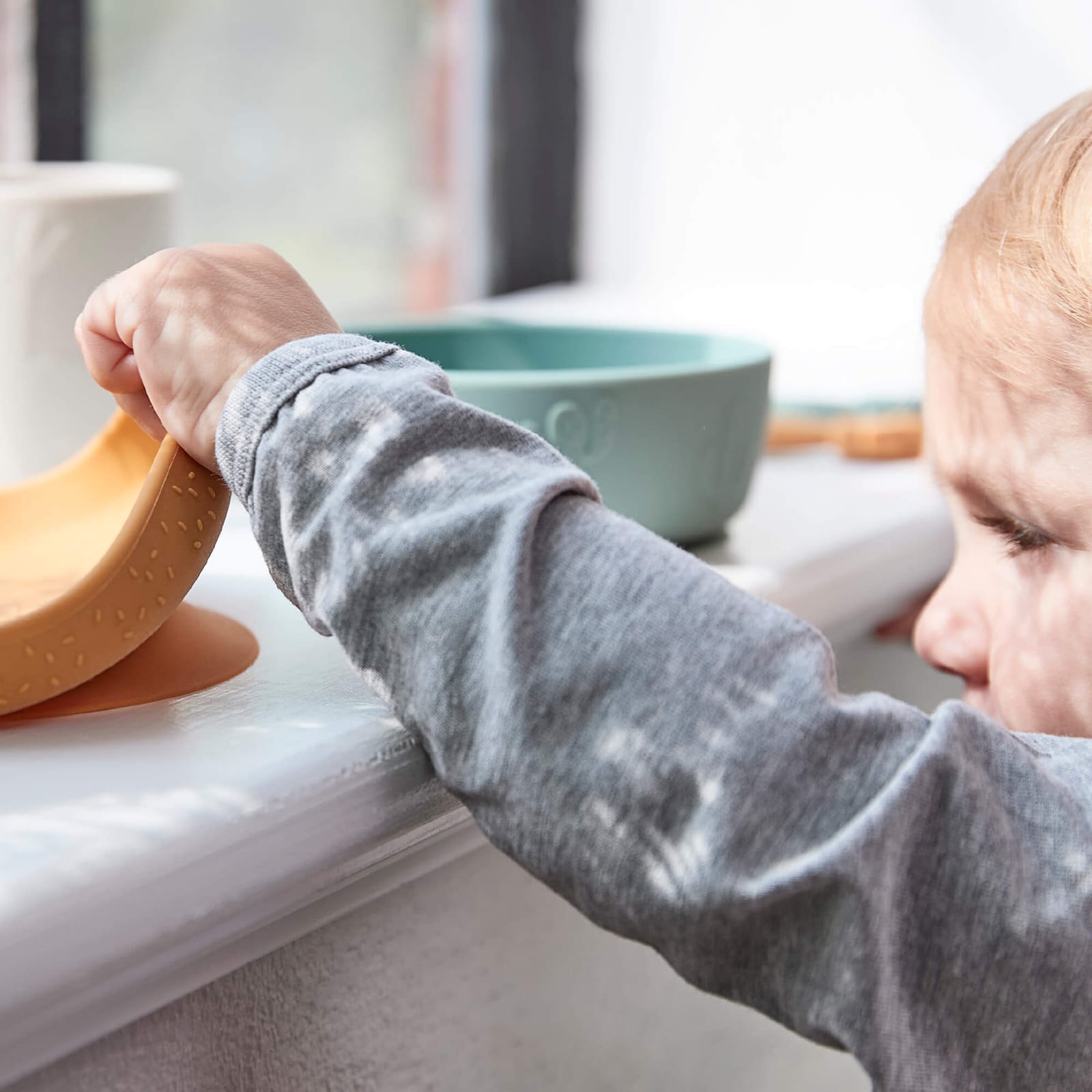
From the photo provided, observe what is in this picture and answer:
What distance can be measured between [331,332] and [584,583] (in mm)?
120

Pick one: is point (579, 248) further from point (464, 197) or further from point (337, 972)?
point (337, 972)

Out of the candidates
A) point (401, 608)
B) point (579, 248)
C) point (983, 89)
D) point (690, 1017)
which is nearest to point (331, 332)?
point (401, 608)

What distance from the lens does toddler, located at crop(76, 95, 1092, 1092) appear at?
0.34 meters

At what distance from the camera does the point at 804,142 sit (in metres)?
1.17

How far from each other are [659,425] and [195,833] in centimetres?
28

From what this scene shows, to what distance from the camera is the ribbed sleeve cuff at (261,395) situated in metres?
0.37

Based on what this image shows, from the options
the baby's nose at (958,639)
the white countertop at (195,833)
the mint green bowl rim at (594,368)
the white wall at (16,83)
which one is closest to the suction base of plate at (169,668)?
the white countertop at (195,833)

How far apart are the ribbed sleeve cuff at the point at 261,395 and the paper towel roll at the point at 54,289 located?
21cm

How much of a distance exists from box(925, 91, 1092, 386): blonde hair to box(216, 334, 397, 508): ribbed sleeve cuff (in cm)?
22

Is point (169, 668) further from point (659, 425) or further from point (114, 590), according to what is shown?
point (659, 425)

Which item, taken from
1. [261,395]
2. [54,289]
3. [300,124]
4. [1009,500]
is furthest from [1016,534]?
[300,124]

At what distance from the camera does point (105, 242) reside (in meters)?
0.55

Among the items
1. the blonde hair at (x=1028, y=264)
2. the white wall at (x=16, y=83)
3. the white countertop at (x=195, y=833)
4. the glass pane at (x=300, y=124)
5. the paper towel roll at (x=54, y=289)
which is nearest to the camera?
the white countertop at (x=195, y=833)

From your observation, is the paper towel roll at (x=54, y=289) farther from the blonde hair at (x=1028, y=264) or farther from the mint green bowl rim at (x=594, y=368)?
the blonde hair at (x=1028, y=264)
